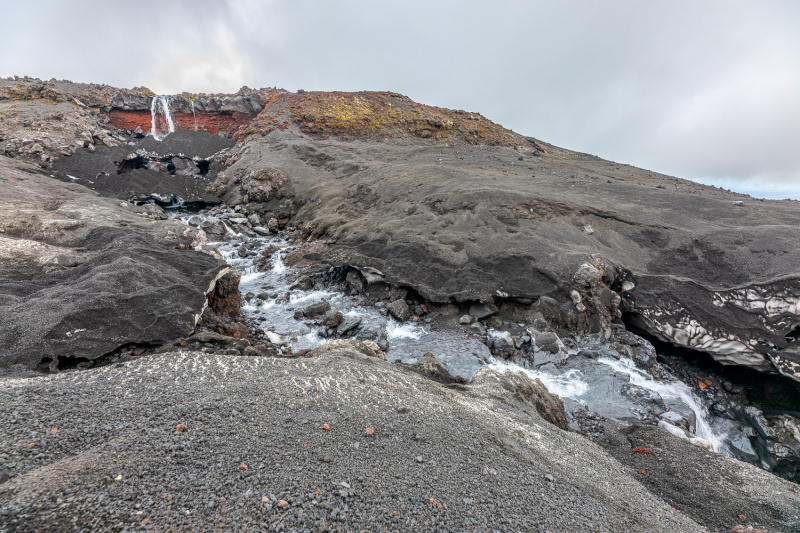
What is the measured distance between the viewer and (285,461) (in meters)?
3.97

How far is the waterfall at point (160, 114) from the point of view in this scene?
45.8m

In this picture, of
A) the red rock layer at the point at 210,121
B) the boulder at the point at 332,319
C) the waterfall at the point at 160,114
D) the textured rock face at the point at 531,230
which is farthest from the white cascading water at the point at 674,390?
the waterfall at the point at 160,114

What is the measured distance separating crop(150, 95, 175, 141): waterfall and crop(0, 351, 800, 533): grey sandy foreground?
52551mm

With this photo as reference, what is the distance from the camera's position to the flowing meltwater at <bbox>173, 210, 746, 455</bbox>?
9570 millimetres

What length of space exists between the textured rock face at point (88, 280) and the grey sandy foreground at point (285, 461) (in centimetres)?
196

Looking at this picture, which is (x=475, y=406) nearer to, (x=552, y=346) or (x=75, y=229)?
(x=552, y=346)

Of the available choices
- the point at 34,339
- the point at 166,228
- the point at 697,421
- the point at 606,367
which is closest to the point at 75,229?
the point at 166,228

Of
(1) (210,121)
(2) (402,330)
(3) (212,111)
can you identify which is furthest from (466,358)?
(3) (212,111)

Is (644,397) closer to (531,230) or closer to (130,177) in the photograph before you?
(531,230)

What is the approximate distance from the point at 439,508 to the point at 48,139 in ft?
131

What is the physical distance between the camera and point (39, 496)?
286 centimetres

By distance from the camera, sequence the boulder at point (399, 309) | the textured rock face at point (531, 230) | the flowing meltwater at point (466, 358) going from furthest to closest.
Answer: the boulder at point (399, 309), the textured rock face at point (531, 230), the flowing meltwater at point (466, 358)

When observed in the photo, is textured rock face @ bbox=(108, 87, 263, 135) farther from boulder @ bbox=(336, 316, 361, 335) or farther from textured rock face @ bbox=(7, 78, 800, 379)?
boulder @ bbox=(336, 316, 361, 335)

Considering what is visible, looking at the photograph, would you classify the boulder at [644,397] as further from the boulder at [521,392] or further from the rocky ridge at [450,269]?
the boulder at [521,392]
